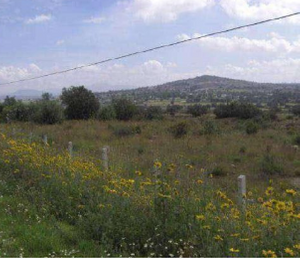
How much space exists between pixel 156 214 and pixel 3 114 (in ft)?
137

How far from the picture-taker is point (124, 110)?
3925 cm

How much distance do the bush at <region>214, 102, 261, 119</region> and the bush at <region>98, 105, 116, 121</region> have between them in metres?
14.6

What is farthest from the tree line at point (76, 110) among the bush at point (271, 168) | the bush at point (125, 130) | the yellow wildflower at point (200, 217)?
the yellow wildflower at point (200, 217)

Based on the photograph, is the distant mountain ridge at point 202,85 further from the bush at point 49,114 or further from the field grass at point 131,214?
the field grass at point 131,214

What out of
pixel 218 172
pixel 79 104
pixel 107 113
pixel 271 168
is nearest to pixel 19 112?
pixel 79 104

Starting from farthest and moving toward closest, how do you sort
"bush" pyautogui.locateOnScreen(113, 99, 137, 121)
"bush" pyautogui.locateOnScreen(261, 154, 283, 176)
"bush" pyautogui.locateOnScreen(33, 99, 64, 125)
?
"bush" pyautogui.locateOnScreen(113, 99, 137, 121) < "bush" pyautogui.locateOnScreen(33, 99, 64, 125) < "bush" pyautogui.locateOnScreen(261, 154, 283, 176)

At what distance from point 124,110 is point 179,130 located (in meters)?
14.0

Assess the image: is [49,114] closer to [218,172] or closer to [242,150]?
[242,150]

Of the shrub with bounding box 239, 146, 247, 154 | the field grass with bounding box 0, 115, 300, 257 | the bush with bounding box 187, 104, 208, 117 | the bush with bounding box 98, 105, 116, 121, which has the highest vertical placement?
the field grass with bounding box 0, 115, 300, 257

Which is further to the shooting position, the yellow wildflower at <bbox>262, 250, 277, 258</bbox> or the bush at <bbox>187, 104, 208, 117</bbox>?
the bush at <bbox>187, 104, 208, 117</bbox>

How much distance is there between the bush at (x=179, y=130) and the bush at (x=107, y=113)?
11.4 meters

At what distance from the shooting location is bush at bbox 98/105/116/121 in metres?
37.0

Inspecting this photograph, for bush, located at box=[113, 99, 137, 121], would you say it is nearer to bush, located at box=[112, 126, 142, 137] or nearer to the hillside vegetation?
bush, located at box=[112, 126, 142, 137]

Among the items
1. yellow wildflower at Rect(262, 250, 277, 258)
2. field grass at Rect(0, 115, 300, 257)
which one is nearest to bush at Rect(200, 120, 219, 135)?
field grass at Rect(0, 115, 300, 257)
